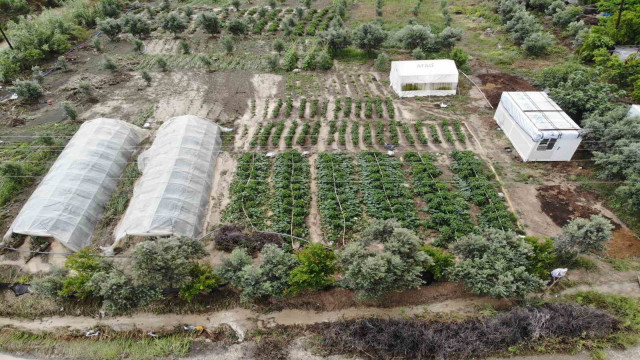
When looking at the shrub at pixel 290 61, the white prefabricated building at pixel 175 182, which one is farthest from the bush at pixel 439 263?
the shrub at pixel 290 61

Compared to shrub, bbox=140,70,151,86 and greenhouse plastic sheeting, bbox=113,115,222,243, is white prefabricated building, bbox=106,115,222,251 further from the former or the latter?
shrub, bbox=140,70,151,86

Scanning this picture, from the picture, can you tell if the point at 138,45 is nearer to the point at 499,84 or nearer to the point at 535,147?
the point at 499,84

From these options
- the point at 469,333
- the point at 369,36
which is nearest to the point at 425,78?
the point at 369,36

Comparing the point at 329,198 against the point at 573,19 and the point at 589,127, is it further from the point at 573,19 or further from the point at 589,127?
the point at 573,19

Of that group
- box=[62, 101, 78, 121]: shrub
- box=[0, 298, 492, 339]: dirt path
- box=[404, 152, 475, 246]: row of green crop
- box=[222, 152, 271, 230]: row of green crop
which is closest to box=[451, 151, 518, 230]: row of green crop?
box=[404, 152, 475, 246]: row of green crop

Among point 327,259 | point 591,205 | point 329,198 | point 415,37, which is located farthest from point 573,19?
point 327,259

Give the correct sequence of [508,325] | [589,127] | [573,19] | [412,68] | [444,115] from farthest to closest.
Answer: [573,19] → [412,68] → [444,115] → [589,127] → [508,325]

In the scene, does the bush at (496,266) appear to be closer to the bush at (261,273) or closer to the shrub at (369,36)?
the bush at (261,273)
